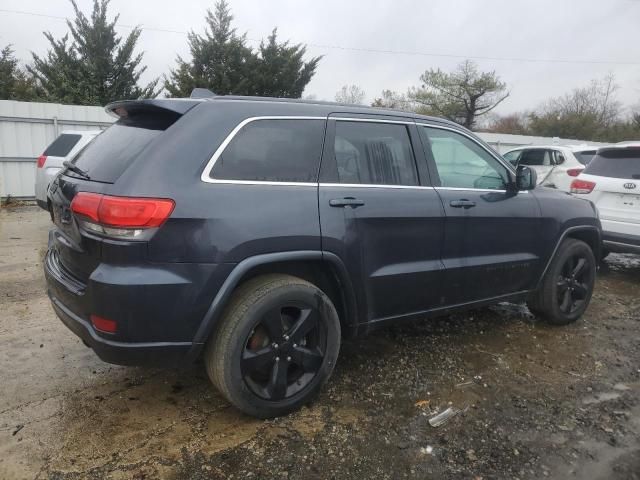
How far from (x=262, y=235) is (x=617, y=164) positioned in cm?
533

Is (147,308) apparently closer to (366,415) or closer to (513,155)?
(366,415)

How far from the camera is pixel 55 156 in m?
8.16

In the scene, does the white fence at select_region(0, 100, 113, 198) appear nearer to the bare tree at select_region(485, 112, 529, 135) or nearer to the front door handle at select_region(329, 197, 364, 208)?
the front door handle at select_region(329, 197, 364, 208)

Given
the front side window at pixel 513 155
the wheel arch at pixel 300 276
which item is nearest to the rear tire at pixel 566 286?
the wheel arch at pixel 300 276

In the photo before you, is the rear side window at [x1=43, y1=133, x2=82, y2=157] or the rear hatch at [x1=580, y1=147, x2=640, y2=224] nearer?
the rear hatch at [x1=580, y1=147, x2=640, y2=224]

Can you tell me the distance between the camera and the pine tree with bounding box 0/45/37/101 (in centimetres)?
2135

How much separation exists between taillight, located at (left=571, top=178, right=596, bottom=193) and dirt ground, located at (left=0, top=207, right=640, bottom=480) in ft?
7.96

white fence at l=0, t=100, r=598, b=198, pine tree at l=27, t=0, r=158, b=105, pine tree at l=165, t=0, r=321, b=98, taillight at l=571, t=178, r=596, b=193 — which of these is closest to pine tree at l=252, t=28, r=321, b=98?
pine tree at l=165, t=0, r=321, b=98

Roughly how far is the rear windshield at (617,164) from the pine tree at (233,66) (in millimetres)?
18752

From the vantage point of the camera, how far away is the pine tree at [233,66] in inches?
917

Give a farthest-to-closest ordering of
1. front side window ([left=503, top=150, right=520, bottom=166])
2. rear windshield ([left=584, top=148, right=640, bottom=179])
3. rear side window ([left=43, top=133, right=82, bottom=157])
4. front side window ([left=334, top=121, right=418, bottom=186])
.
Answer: front side window ([left=503, top=150, right=520, bottom=166]), rear side window ([left=43, top=133, right=82, bottom=157]), rear windshield ([left=584, top=148, right=640, bottom=179]), front side window ([left=334, top=121, right=418, bottom=186])

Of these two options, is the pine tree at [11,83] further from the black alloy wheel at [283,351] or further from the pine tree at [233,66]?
the black alloy wheel at [283,351]

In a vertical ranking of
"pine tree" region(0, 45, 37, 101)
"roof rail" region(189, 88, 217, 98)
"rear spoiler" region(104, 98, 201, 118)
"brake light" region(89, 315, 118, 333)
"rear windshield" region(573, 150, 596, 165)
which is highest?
"pine tree" region(0, 45, 37, 101)

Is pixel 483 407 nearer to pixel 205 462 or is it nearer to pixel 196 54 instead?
pixel 205 462
